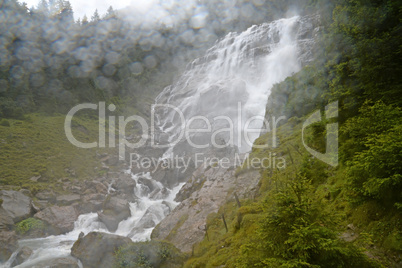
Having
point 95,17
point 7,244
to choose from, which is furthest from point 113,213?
point 95,17

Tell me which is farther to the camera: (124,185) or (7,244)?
(124,185)

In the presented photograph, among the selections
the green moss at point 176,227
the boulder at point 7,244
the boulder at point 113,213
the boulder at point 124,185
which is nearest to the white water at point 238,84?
the boulder at point 124,185

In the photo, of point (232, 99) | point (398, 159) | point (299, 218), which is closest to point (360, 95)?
point (398, 159)

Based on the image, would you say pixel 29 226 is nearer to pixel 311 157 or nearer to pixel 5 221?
pixel 5 221

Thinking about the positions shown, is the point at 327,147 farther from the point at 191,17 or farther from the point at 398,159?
the point at 191,17

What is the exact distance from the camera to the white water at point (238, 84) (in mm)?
41031

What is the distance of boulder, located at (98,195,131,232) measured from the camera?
22.7 meters

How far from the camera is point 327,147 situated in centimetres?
944

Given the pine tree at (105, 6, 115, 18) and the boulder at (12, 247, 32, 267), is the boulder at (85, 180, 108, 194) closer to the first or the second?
the boulder at (12, 247, 32, 267)

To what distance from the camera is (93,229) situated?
2234 centimetres

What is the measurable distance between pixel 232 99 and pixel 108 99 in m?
37.2

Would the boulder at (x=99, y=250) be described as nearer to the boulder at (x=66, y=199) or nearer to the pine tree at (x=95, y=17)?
the boulder at (x=66, y=199)

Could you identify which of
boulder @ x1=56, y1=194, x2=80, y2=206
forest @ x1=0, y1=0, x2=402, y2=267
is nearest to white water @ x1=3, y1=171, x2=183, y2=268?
boulder @ x1=56, y1=194, x2=80, y2=206

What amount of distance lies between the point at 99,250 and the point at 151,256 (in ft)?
17.9
